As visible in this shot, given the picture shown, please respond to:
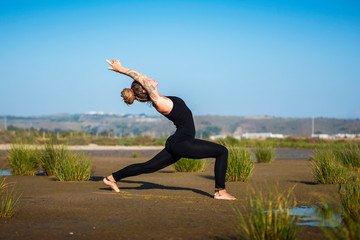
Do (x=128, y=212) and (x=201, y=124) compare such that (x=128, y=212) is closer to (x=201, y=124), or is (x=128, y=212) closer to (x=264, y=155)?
(x=264, y=155)

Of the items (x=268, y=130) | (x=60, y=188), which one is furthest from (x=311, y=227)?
(x=268, y=130)

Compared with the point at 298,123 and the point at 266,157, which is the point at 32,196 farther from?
the point at 298,123

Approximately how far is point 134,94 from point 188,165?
7.49m

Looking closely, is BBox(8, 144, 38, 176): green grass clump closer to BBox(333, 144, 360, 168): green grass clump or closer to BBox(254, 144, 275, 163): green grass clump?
BBox(333, 144, 360, 168): green grass clump

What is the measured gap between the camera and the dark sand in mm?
5812

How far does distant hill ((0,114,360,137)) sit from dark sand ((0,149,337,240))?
361 feet

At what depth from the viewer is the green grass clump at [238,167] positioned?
11.7 metres

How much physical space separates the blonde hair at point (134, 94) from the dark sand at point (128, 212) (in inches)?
64.8

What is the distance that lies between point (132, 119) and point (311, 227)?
5794 inches

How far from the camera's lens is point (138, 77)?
8000 mm

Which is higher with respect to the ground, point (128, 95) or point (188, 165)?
point (128, 95)

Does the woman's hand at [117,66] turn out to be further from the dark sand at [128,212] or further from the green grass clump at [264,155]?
the green grass clump at [264,155]

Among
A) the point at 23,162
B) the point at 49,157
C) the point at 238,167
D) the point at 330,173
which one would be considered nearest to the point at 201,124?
the point at 23,162

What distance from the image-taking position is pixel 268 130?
131125 millimetres
